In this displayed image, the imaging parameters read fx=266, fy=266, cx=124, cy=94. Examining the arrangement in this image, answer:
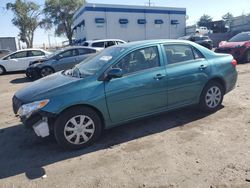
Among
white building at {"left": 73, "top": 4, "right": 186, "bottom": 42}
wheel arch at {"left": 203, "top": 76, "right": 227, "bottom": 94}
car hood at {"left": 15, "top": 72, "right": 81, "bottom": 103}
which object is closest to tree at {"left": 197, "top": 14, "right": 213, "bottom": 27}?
white building at {"left": 73, "top": 4, "right": 186, "bottom": 42}

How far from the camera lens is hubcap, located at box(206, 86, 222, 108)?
5.54 metres

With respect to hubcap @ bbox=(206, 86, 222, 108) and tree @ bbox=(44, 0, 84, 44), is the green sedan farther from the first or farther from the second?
tree @ bbox=(44, 0, 84, 44)

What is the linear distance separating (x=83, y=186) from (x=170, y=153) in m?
1.41

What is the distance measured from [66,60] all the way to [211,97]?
8.37 meters

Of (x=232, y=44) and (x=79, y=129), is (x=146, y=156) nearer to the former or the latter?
(x=79, y=129)

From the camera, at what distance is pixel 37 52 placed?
1627cm

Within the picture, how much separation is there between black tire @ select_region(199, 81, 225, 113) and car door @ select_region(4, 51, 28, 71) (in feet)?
43.2

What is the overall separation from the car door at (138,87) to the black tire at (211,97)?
40.1 inches

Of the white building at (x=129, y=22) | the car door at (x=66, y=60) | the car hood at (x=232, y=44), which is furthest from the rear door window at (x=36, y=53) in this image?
the white building at (x=129, y=22)

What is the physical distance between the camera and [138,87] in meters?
4.57

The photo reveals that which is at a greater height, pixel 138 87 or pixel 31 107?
pixel 138 87

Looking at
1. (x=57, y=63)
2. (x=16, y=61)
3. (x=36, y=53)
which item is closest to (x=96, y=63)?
(x=57, y=63)

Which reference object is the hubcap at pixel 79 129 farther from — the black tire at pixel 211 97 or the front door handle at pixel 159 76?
the black tire at pixel 211 97

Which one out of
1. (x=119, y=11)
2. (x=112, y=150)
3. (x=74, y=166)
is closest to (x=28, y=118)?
(x=74, y=166)
